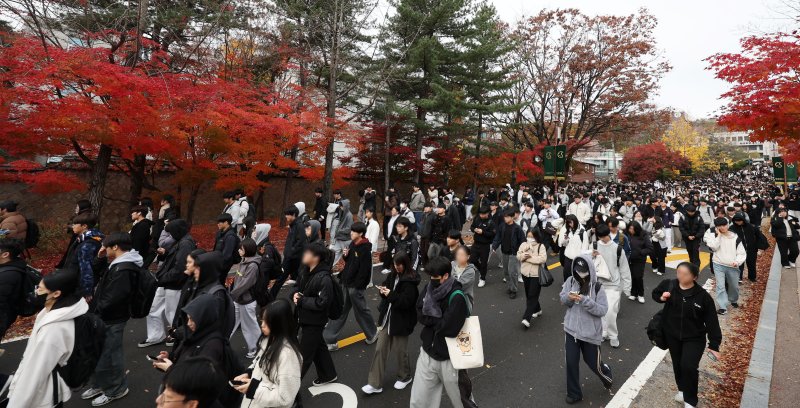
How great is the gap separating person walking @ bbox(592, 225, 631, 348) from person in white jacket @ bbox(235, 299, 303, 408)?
183 inches

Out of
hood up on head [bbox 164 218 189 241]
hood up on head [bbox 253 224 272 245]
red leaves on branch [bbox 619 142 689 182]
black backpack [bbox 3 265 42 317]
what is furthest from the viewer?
red leaves on branch [bbox 619 142 689 182]

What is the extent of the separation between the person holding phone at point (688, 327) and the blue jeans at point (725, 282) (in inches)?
152

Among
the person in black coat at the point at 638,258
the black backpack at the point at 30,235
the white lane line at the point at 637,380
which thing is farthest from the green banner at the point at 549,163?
the black backpack at the point at 30,235

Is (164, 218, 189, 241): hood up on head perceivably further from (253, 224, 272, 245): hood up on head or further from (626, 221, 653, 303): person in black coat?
(626, 221, 653, 303): person in black coat

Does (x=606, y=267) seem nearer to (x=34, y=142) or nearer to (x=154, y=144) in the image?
(x=154, y=144)

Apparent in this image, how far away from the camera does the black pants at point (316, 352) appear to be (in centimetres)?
407

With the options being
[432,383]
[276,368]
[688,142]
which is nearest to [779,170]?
[432,383]

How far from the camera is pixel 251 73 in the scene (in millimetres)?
15461

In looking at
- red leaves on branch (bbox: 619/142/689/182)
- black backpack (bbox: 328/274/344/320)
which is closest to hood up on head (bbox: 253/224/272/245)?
black backpack (bbox: 328/274/344/320)

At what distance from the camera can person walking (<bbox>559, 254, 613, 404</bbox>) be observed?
13.9ft

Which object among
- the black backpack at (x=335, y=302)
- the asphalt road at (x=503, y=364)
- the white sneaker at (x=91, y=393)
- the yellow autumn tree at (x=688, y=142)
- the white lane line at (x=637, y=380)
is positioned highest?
the yellow autumn tree at (x=688, y=142)

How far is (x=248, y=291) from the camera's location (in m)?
4.93

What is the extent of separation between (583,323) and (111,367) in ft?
17.4

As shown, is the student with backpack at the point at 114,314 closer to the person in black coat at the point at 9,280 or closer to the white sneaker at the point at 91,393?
the white sneaker at the point at 91,393
